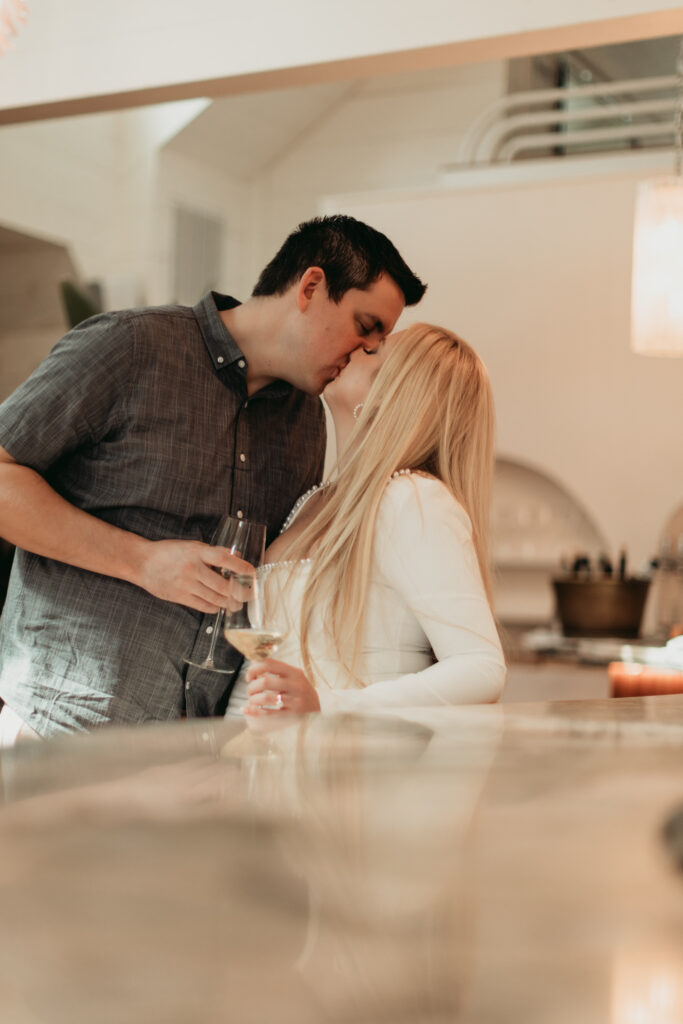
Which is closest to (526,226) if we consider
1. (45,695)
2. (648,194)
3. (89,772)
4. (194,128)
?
(648,194)

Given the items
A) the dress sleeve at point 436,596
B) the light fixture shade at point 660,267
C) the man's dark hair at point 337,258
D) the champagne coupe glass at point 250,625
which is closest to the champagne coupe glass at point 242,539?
the champagne coupe glass at point 250,625

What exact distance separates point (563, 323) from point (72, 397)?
152 inches

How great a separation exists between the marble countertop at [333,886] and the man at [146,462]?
120 centimetres

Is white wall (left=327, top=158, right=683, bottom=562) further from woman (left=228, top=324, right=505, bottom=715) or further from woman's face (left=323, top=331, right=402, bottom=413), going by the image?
woman (left=228, top=324, right=505, bottom=715)

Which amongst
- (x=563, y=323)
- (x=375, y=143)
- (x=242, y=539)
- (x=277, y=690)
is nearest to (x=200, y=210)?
(x=375, y=143)

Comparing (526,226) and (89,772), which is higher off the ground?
(526,226)

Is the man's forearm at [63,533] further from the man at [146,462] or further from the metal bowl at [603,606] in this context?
the metal bowl at [603,606]

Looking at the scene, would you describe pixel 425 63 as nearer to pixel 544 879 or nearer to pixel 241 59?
pixel 241 59

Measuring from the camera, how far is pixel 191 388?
2018 millimetres

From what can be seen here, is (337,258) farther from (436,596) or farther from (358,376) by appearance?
(436,596)

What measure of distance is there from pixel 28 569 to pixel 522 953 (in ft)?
5.79

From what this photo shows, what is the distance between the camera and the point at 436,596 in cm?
169

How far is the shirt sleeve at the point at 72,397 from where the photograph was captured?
1.87 meters

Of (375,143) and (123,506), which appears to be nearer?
(123,506)
